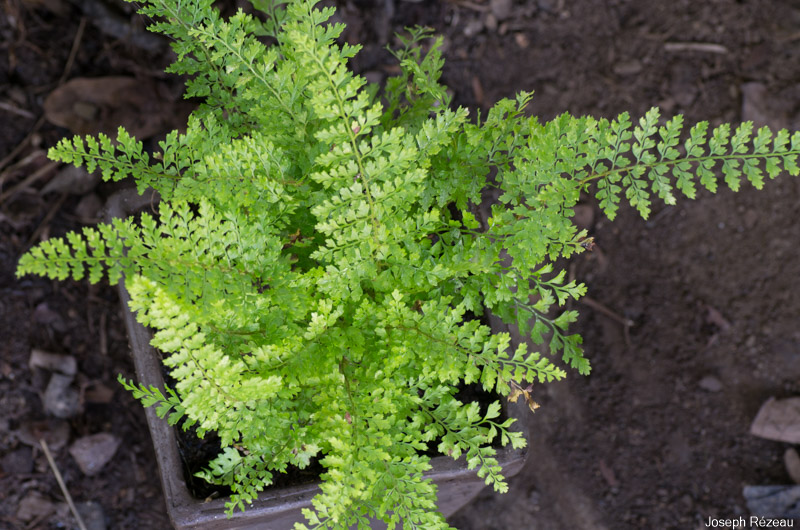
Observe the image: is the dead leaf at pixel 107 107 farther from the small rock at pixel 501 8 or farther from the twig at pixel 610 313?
the twig at pixel 610 313

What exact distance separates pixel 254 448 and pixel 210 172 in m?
0.76

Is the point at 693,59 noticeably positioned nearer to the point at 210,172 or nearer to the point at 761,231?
the point at 761,231

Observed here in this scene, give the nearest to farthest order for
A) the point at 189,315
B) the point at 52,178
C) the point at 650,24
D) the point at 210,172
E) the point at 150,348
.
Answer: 1. the point at 189,315
2. the point at 210,172
3. the point at 150,348
4. the point at 52,178
5. the point at 650,24

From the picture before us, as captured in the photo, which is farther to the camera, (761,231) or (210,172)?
(761,231)

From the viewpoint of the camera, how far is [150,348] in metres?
2.11

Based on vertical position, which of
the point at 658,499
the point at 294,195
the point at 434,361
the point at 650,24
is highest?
the point at 650,24

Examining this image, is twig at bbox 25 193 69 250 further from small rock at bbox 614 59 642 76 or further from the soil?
small rock at bbox 614 59 642 76

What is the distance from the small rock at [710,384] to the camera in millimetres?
3236

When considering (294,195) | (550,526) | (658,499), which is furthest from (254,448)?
(658,499)

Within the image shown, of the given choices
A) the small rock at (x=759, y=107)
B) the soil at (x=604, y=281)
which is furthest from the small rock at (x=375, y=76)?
the small rock at (x=759, y=107)

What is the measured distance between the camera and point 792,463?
3197mm

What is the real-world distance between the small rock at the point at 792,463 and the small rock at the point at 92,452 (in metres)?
3.36

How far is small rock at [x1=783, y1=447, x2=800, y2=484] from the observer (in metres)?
3.19

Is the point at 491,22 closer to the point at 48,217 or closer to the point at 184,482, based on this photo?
the point at 48,217
